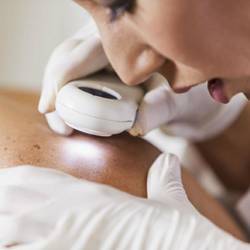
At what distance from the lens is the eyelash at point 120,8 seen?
54cm

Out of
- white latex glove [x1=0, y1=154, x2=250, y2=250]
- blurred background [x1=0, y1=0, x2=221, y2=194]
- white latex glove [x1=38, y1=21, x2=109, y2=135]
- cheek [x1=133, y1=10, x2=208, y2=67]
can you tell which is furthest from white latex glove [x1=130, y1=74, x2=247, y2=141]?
blurred background [x1=0, y1=0, x2=221, y2=194]

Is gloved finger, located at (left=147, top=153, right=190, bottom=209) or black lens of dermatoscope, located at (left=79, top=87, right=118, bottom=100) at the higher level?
black lens of dermatoscope, located at (left=79, top=87, right=118, bottom=100)

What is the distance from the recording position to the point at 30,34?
1.53 meters

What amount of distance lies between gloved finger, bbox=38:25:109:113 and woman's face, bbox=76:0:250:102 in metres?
0.26

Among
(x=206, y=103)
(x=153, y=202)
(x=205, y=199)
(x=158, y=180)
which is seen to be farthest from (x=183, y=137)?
(x=153, y=202)

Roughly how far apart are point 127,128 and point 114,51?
0.91ft

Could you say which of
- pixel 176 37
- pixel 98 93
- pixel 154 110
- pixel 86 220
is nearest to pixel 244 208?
pixel 154 110

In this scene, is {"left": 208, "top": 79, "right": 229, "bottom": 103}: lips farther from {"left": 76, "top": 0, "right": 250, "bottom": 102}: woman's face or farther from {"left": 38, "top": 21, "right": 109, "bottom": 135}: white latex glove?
{"left": 38, "top": 21, "right": 109, "bottom": 135}: white latex glove

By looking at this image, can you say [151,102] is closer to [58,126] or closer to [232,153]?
[58,126]

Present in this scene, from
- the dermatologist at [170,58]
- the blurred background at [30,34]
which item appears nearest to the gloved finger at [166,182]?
the dermatologist at [170,58]

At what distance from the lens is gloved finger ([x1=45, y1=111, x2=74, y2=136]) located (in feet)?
2.97

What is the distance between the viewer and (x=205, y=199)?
3.16 ft

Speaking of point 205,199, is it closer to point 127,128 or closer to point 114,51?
point 127,128

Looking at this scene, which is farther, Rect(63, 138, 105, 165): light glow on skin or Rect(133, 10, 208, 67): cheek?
Rect(63, 138, 105, 165): light glow on skin
